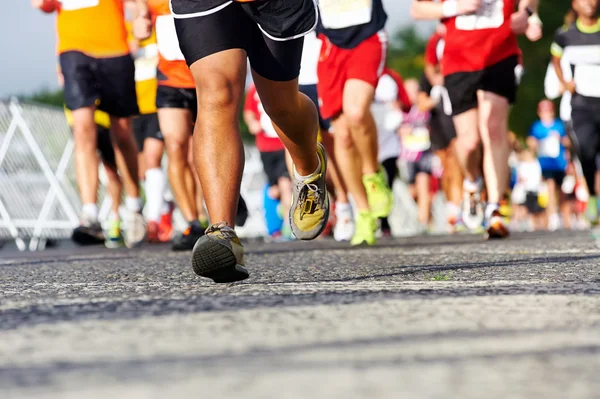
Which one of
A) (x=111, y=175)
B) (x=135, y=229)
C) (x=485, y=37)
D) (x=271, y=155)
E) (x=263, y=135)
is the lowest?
(x=135, y=229)

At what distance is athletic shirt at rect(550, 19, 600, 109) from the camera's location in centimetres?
1085

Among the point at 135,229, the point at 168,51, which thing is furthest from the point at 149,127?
the point at 168,51

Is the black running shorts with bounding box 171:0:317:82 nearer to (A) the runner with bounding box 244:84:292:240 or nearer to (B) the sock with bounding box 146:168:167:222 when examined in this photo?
(B) the sock with bounding box 146:168:167:222

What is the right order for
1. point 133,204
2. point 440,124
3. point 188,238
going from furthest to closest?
1. point 440,124
2. point 133,204
3. point 188,238

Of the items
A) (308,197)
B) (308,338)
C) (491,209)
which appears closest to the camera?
(308,338)

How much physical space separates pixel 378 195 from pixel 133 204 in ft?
9.38

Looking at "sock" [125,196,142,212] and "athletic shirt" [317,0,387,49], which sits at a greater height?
"athletic shirt" [317,0,387,49]

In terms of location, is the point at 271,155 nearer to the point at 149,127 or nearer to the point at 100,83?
the point at 149,127

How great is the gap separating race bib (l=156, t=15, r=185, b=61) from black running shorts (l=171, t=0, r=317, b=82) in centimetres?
348

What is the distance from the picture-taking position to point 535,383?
1.86 meters

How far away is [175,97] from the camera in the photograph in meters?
7.87

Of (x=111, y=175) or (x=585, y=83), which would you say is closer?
(x=111, y=175)

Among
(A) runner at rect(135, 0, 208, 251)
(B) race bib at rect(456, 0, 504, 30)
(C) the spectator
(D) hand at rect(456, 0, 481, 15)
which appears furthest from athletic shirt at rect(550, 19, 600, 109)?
(C) the spectator

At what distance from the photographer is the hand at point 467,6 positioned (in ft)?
26.8
